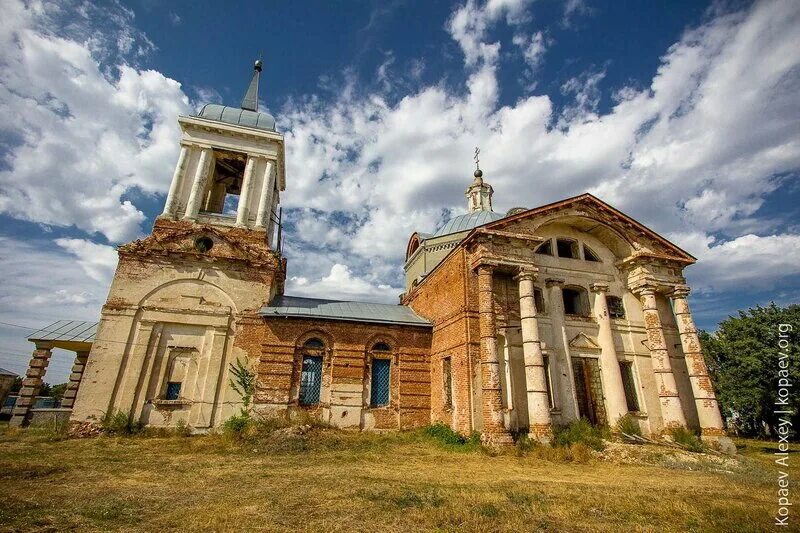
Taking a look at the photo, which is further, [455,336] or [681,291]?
[681,291]

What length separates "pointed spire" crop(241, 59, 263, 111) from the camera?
22.2 m

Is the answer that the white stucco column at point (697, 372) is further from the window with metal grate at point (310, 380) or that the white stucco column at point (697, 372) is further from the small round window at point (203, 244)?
the small round window at point (203, 244)

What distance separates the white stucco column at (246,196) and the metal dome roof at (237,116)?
85.6 inches

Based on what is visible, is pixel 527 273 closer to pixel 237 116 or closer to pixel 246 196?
pixel 246 196

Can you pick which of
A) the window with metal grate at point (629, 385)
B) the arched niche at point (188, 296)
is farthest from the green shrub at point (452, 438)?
the arched niche at point (188, 296)

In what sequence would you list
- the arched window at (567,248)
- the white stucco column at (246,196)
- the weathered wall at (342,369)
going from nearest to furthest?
the weathered wall at (342,369), the arched window at (567,248), the white stucco column at (246,196)

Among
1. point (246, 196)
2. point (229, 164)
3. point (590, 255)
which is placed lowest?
point (590, 255)

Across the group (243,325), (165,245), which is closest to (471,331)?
(243,325)

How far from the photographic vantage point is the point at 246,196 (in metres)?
19.1

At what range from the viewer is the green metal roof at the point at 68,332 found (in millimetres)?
18061

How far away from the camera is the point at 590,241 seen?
18172 mm

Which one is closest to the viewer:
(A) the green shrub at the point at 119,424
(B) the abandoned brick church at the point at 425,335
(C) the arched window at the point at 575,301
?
(A) the green shrub at the point at 119,424

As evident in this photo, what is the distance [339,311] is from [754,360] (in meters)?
22.2

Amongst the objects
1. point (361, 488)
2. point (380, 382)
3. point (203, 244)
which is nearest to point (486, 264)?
point (380, 382)
